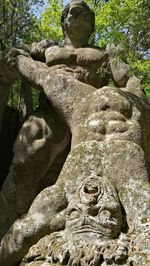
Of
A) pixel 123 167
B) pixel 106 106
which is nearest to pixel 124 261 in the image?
pixel 123 167

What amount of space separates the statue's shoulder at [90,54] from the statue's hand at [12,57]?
76 centimetres

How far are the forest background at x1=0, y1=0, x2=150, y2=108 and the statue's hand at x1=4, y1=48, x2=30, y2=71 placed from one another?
4.51ft

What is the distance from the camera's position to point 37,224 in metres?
4.41

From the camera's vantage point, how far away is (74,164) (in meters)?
4.69

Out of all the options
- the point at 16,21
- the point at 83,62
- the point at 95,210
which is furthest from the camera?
the point at 16,21

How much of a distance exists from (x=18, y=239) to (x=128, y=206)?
3.55ft

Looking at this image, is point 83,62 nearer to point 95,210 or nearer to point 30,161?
point 30,161

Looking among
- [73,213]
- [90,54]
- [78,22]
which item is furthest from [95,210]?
[78,22]

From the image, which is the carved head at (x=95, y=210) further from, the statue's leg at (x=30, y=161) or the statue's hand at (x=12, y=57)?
the statue's hand at (x=12, y=57)

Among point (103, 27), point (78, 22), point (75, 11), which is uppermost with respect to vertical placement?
point (75, 11)

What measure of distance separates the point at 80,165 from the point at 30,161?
1406 mm

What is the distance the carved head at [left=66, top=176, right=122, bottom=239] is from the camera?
3.95 m

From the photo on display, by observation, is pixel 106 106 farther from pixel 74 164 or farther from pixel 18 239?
pixel 18 239

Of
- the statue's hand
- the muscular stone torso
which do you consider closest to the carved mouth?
the muscular stone torso
